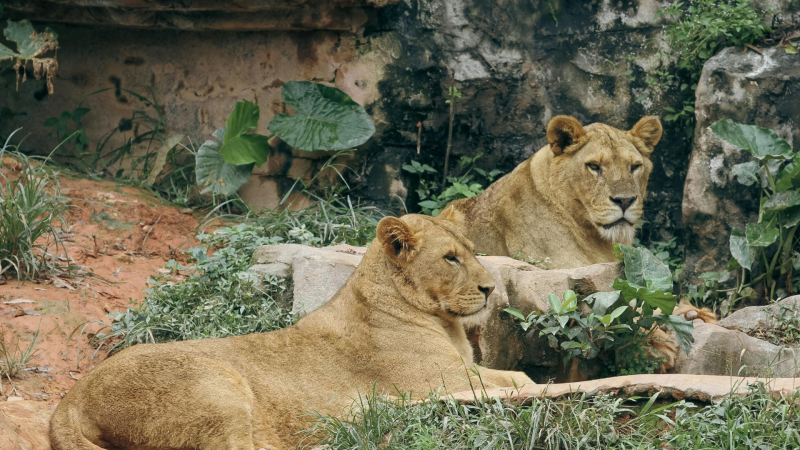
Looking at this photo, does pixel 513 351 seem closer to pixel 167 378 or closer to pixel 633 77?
pixel 167 378

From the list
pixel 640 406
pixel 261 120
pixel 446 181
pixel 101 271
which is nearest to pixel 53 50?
pixel 261 120

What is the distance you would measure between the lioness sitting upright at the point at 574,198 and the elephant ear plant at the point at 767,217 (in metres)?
1.04

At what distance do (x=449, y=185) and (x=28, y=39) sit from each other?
5470 millimetres

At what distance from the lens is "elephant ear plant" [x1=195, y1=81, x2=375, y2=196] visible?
35.1ft

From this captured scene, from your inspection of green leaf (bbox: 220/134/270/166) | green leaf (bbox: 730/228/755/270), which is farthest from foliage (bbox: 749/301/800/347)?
green leaf (bbox: 220/134/270/166)

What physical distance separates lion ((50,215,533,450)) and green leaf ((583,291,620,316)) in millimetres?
876

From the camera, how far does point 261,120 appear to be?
11.3 m

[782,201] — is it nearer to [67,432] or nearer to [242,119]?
[242,119]

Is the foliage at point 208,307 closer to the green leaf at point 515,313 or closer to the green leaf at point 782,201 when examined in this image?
the green leaf at point 515,313

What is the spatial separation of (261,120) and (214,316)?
4334 mm

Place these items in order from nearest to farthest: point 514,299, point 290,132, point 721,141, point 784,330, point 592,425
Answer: point 592,425 < point 514,299 < point 784,330 < point 721,141 < point 290,132

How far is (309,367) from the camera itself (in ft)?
19.3

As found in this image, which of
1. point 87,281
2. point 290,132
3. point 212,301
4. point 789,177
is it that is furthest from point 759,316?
point 87,281

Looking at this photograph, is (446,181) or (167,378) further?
(446,181)
